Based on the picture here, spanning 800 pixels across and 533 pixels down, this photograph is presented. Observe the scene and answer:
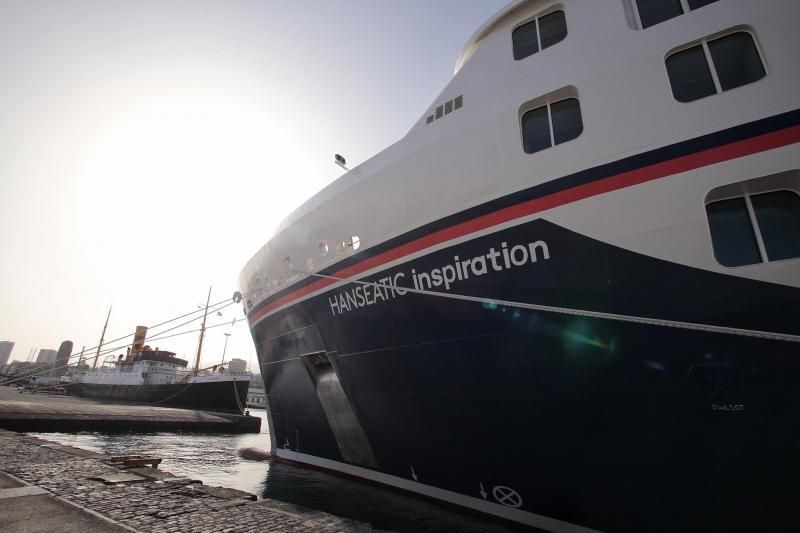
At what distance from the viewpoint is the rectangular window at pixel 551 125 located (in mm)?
5148

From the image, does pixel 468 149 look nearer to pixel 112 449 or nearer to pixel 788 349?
pixel 788 349

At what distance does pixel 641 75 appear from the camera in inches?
183

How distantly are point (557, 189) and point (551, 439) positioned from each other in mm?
3017

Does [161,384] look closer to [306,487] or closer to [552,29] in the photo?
[306,487]

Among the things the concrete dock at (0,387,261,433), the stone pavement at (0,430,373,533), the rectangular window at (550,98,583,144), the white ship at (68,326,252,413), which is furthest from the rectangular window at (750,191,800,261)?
the white ship at (68,326,252,413)

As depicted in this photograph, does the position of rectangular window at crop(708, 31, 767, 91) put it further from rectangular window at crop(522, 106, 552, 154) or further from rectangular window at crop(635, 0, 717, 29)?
rectangular window at crop(522, 106, 552, 154)

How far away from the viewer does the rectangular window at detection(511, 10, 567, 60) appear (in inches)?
242

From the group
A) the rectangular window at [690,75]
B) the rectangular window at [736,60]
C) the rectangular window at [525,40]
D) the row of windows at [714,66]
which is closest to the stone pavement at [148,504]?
the row of windows at [714,66]

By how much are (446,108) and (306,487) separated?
26.5 feet

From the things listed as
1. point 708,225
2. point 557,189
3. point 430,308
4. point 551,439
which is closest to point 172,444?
point 430,308

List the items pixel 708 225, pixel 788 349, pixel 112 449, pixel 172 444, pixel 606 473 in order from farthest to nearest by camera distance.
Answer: pixel 172 444, pixel 112 449, pixel 606 473, pixel 708 225, pixel 788 349

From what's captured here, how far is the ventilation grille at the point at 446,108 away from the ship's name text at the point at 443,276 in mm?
2563

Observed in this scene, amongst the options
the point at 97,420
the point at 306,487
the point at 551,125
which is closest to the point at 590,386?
the point at 551,125

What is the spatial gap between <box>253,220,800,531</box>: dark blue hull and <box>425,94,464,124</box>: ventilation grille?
243 cm
